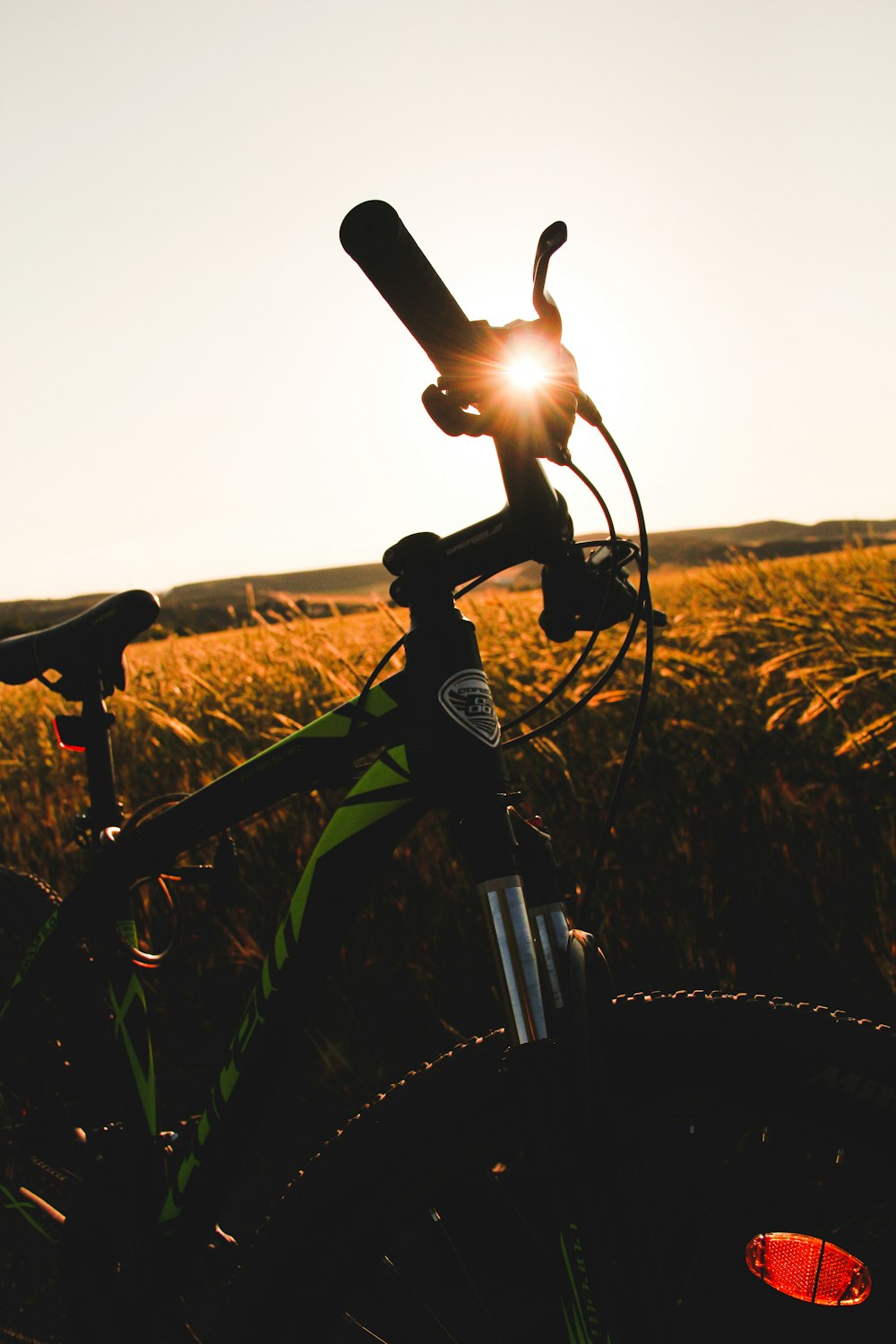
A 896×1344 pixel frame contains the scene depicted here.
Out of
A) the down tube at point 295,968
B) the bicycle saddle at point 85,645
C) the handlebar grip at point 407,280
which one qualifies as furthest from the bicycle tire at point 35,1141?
the handlebar grip at point 407,280

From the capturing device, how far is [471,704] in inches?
45.8

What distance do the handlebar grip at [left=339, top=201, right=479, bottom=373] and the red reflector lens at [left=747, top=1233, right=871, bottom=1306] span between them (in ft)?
4.33

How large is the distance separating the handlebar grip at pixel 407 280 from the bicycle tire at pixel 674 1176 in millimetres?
897

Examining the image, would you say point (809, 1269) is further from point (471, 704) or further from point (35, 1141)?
point (35, 1141)

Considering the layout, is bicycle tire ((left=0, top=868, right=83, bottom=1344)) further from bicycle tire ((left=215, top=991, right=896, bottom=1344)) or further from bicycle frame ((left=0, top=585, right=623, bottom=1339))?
bicycle tire ((left=215, top=991, right=896, bottom=1344))

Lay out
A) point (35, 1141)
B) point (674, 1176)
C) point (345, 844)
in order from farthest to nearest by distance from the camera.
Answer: point (35, 1141), point (345, 844), point (674, 1176)

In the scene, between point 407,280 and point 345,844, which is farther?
point 345,844

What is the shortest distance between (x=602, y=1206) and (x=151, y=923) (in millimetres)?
2835

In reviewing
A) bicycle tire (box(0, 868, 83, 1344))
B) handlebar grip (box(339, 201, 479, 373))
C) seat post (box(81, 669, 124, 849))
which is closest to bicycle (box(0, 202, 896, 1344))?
handlebar grip (box(339, 201, 479, 373))

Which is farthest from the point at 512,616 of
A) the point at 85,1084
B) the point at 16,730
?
the point at 16,730

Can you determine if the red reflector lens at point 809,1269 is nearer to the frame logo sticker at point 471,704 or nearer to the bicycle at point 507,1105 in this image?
the bicycle at point 507,1105

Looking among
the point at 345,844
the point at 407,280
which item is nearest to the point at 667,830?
the point at 345,844

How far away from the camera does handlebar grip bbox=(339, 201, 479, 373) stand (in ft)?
3.09

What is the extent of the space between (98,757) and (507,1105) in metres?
1.25
